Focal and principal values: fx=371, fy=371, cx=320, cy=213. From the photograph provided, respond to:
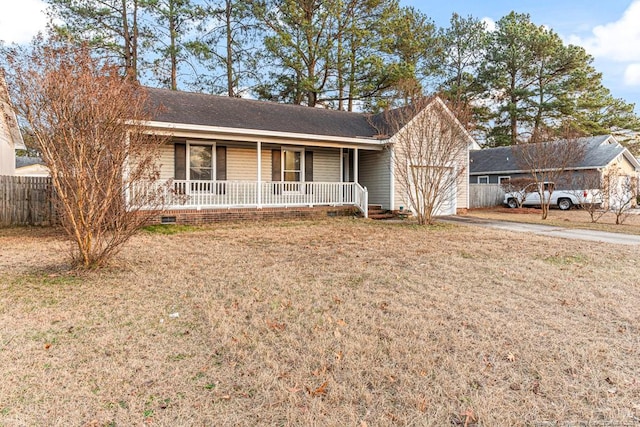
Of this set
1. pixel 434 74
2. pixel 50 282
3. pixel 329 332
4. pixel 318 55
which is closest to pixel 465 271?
pixel 329 332

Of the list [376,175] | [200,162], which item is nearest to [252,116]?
[200,162]

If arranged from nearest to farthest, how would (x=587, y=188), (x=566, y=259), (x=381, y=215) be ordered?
1. (x=566, y=259)
2. (x=381, y=215)
3. (x=587, y=188)

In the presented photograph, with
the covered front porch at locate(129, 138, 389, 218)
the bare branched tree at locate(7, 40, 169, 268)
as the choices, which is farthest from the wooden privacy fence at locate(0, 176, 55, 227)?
the bare branched tree at locate(7, 40, 169, 268)

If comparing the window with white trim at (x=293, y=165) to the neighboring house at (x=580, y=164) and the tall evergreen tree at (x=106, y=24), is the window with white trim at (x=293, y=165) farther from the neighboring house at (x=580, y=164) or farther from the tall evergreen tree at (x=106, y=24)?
the neighboring house at (x=580, y=164)

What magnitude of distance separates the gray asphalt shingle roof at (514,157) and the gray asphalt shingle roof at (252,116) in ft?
30.0

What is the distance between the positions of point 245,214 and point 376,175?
20.9 feet

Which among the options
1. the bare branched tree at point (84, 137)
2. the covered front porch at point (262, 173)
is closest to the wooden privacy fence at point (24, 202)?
the covered front porch at point (262, 173)

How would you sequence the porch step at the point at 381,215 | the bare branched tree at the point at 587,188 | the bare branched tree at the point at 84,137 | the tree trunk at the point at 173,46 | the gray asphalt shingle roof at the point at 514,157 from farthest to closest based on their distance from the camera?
the gray asphalt shingle roof at the point at 514,157 → the tree trunk at the point at 173,46 → the bare branched tree at the point at 587,188 → the porch step at the point at 381,215 → the bare branched tree at the point at 84,137

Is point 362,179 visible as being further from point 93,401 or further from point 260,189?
point 93,401

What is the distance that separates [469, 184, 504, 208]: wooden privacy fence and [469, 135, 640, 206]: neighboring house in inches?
41.6

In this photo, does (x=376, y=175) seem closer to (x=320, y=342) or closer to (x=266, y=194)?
(x=266, y=194)

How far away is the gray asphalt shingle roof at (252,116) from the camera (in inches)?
501

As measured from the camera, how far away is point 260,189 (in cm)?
1324

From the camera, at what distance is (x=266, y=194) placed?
14.0 metres
